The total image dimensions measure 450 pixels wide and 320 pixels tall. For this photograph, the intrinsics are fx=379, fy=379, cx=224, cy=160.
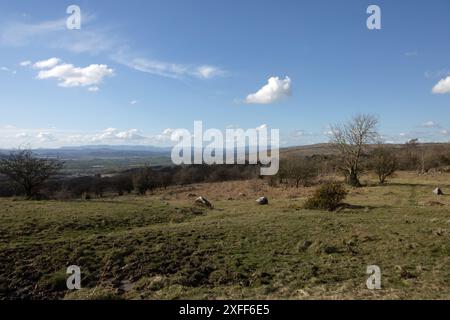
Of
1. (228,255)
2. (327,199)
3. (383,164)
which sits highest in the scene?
(383,164)

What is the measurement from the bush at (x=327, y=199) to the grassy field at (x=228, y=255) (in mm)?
3513

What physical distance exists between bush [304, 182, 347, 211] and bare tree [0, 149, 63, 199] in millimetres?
25504

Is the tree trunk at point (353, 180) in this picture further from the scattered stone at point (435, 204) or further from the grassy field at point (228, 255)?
the grassy field at point (228, 255)

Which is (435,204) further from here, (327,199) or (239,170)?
(239,170)

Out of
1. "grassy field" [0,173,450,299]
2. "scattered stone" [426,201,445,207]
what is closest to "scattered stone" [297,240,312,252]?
"grassy field" [0,173,450,299]

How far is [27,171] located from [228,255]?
29526mm

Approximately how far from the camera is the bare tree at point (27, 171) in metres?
36.0

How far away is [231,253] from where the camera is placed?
1412cm

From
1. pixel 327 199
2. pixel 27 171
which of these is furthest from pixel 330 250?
pixel 27 171

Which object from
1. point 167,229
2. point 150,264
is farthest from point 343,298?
point 167,229

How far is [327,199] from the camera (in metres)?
26.4

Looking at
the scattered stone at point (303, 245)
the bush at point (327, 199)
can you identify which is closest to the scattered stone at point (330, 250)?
the scattered stone at point (303, 245)
